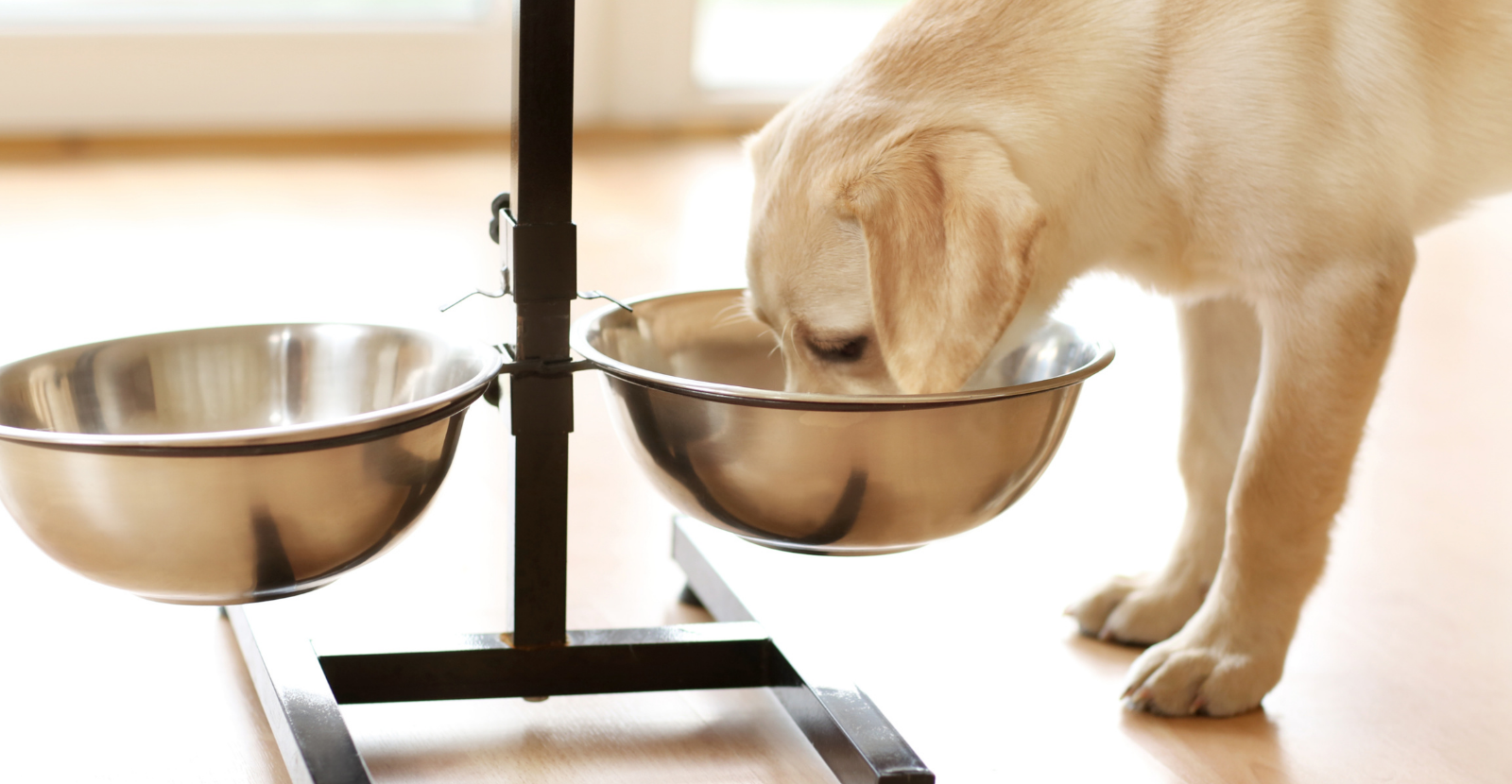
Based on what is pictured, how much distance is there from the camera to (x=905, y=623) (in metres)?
1.58

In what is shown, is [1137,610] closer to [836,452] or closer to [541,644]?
[836,452]

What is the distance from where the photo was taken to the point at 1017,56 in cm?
130

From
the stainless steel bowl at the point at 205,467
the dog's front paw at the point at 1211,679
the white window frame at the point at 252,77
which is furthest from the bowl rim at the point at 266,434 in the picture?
the white window frame at the point at 252,77

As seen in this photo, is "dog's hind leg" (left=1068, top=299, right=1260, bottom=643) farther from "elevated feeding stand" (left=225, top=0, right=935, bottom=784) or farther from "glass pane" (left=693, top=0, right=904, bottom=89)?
"glass pane" (left=693, top=0, right=904, bottom=89)

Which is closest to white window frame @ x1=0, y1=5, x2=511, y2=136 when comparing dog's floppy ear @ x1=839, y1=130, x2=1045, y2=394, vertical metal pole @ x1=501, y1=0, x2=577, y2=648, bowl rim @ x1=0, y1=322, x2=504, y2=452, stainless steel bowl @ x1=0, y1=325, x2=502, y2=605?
stainless steel bowl @ x1=0, y1=325, x2=502, y2=605

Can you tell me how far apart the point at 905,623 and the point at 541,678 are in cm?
46

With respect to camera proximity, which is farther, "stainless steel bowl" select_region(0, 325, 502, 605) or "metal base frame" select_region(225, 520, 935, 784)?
"metal base frame" select_region(225, 520, 935, 784)

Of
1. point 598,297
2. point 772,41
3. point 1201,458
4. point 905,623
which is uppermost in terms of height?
point 772,41

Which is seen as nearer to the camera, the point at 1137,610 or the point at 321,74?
the point at 1137,610

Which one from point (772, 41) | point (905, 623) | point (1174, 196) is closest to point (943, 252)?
point (1174, 196)

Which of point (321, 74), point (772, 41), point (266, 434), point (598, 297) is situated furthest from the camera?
point (772, 41)

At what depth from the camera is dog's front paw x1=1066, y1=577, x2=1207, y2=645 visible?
5.11ft

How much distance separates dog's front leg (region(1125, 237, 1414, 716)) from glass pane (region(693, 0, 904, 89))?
14.3 feet

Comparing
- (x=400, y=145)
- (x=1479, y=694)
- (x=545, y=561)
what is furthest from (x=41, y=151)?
(x=1479, y=694)
